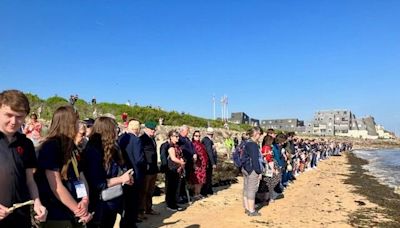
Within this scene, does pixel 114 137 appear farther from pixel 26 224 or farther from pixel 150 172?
pixel 150 172

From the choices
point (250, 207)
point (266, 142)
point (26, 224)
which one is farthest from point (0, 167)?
point (266, 142)

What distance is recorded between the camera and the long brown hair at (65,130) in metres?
3.29

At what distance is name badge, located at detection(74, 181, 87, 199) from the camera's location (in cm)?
339

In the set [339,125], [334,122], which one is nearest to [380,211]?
[334,122]

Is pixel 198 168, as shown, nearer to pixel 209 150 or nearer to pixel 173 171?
pixel 209 150

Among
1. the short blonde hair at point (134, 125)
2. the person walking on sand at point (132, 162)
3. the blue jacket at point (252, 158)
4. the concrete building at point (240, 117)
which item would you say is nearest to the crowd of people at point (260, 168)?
the blue jacket at point (252, 158)

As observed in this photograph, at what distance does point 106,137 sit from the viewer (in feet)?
14.1

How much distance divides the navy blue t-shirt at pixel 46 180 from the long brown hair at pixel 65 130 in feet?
0.13

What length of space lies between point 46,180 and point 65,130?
1.45 feet

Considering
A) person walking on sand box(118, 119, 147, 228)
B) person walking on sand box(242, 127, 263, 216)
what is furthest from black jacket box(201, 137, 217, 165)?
person walking on sand box(118, 119, 147, 228)

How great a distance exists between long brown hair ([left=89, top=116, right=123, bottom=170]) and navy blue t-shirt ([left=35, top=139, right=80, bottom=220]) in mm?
979

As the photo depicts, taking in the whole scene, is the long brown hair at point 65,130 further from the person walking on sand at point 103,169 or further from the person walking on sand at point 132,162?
the person walking on sand at point 132,162

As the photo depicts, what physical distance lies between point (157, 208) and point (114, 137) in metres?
5.23

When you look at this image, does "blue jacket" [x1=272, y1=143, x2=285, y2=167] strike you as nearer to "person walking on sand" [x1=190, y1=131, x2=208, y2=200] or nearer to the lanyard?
"person walking on sand" [x1=190, y1=131, x2=208, y2=200]
